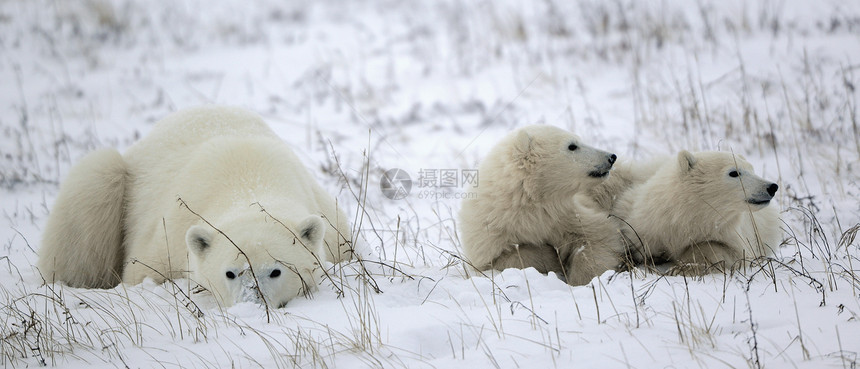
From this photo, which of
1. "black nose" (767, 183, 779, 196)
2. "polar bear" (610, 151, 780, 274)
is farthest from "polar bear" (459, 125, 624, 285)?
"black nose" (767, 183, 779, 196)

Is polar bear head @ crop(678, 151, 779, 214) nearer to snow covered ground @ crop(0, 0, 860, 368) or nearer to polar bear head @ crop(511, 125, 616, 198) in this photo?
snow covered ground @ crop(0, 0, 860, 368)

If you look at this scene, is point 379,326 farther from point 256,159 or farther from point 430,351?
point 256,159

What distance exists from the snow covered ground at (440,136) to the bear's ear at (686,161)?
731mm

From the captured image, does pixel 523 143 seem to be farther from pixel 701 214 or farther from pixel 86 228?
pixel 86 228

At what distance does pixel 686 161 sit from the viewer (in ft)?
14.5

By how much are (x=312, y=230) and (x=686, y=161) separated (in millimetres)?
2409

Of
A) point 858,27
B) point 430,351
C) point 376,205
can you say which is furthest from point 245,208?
point 858,27

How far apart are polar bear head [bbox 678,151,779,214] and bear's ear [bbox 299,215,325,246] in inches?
91.0

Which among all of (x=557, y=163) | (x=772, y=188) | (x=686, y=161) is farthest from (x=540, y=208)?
(x=772, y=188)

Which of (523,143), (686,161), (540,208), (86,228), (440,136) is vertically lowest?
(440,136)

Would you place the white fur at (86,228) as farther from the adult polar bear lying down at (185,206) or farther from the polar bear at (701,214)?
the polar bear at (701,214)

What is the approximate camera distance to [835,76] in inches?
315

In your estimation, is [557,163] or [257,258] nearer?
[257,258]

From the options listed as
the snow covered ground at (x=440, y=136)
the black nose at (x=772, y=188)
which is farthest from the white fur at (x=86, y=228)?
the black nose at (x=772, y=188)
